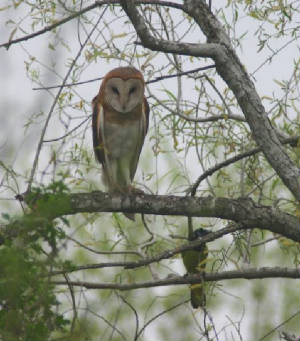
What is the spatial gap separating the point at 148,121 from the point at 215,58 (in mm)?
2084

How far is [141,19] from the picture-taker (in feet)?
12.6

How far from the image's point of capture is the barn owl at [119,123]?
580 centimetres

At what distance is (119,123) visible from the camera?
19.2 ft

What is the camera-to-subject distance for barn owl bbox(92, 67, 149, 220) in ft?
19.0

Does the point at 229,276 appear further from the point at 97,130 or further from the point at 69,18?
the point at 97,130

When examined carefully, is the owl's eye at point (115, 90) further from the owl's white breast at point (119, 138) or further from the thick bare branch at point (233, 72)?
the thick bare branch at point (233, 72)

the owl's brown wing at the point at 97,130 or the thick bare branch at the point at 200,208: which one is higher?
the owl's brown wing at the point at 97,130

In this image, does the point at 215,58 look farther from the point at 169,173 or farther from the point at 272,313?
the point at 272,313

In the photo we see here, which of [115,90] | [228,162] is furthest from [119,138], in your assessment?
[228,162]

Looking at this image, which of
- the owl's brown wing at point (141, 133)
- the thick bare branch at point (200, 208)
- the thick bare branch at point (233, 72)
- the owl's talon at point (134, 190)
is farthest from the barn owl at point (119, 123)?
the thick bare branch at point (233, 72)

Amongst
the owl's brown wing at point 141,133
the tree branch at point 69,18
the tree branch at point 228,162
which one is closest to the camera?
the tree branch at point 69,18

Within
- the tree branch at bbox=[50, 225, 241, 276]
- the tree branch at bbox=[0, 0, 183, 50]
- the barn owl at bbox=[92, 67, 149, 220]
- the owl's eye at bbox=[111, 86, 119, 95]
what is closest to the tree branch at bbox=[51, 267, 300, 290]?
the tree branch at bbox=[50, 225, 241, 276]

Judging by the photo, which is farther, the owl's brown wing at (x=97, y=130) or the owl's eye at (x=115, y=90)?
the owl's eye at (x=115, y=90)

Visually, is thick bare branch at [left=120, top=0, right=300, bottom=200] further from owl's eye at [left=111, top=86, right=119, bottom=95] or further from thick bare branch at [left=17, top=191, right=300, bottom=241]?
owl's eye at [left=111, top=86, right=119, bottom=95]
